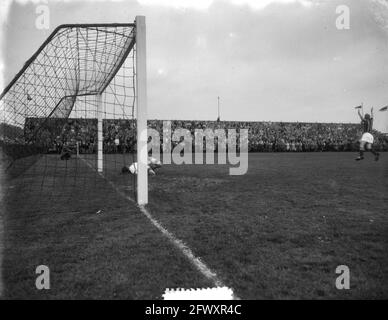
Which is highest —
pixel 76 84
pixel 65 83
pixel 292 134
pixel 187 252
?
pixel 76 84

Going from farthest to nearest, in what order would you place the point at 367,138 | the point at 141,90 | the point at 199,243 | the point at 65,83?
the point at 367,138 → the point at 65,83 → the point at 141,90 → the point at 199,243

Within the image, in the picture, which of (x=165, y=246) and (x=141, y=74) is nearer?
(x=165, y=246)

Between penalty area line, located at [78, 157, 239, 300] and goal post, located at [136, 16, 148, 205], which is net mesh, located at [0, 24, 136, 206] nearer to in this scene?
goal post, located at [136, 16, 148, 205]

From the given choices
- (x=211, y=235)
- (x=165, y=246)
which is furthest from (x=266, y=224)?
(x=165, y=246)

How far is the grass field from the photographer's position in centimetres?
288

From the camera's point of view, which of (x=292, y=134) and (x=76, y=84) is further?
(x=292, y=134)

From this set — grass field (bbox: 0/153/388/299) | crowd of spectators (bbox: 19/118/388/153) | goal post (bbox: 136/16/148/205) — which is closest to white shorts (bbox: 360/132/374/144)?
grass field (bbox: 0/153/388/299)

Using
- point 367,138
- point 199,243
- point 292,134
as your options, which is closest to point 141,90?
point 199,243

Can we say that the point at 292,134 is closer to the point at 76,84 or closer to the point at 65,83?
the point at 76,84

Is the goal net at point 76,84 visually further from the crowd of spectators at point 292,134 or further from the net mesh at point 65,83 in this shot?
the crowd of spectators at point 292,134

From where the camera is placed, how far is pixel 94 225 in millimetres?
4875

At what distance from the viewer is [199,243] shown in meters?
3.97

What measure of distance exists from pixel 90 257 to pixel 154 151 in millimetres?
25297
